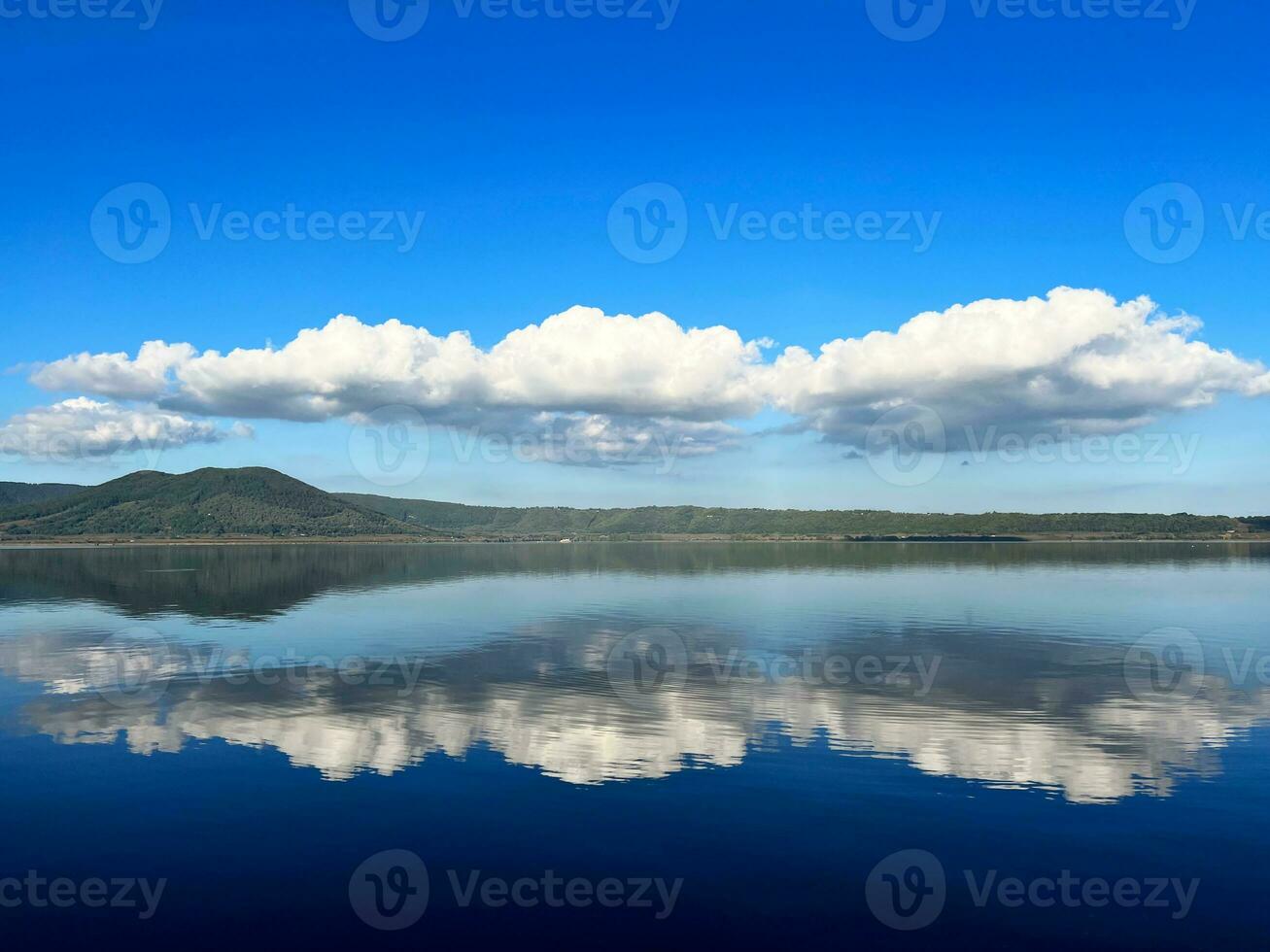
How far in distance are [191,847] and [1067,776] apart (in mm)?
28038

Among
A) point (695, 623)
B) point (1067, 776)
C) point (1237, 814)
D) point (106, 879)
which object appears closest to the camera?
point (106, 879)

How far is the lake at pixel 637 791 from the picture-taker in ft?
61.9

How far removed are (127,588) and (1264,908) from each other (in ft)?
408

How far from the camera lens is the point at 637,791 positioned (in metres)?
26.6

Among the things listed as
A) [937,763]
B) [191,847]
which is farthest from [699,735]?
[191,847]

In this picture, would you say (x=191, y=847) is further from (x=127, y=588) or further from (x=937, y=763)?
(x=127, y=588)

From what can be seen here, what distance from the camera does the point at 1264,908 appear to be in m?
18.8

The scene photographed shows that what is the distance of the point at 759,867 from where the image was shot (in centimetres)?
2095

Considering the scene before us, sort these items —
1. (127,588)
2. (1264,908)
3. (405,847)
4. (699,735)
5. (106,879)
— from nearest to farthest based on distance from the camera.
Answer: (1264,908), (106,879), (405,847), (699,735), (127,588)

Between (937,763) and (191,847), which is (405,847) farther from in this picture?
(937,763)

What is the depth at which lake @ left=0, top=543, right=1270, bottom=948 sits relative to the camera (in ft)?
61.9

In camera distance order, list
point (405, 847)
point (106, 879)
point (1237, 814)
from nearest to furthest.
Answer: point (106, 879)
point (405, 847)
point (1237, 814)

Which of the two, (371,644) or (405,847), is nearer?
(405,847)

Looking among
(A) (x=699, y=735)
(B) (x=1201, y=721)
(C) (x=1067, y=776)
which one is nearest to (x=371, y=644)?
(A) (x=699, y=735)
